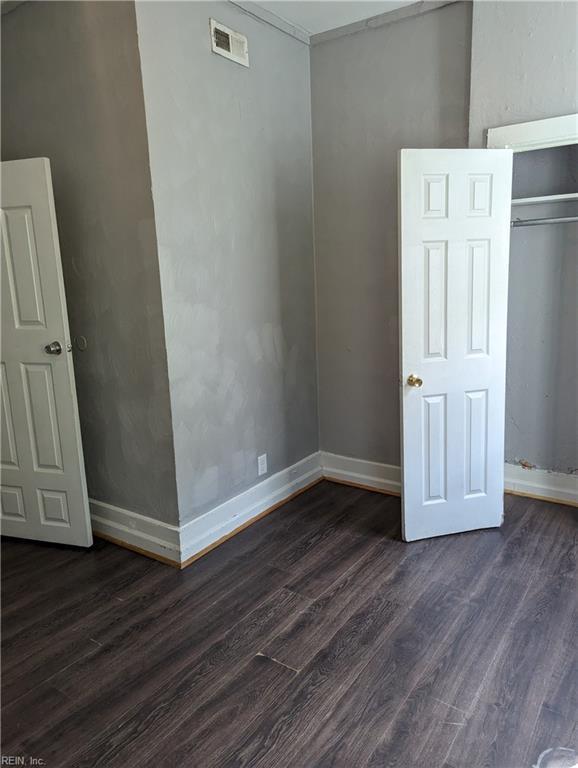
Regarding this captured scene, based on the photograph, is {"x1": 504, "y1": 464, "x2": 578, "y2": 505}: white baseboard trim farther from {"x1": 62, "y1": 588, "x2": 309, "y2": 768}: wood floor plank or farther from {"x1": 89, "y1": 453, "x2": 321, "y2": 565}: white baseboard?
{"x1": 62, "y1": 588, "x2": 309, "y2": 768}: wood floor plank

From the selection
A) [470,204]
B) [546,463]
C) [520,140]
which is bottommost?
[546,463]

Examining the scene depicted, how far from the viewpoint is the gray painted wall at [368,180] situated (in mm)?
3102

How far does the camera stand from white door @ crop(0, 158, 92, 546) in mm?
2721

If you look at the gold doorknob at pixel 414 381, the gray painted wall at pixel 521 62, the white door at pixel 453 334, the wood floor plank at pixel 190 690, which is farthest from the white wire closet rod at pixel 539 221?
the wood floor plank at pixel 190 690

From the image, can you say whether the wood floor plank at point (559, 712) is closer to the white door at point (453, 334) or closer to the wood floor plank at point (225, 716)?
the wood floor plank at point (225, 716)

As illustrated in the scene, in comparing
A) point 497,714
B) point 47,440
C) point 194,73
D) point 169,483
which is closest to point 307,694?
point 497,714

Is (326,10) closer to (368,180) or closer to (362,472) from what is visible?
(368,180)

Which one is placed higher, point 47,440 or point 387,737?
point 47,440

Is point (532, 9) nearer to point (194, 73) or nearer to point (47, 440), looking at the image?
point (194, 73)

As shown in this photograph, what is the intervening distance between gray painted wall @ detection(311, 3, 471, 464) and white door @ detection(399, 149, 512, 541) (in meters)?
0.61

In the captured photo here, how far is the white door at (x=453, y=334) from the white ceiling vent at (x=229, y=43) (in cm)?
106

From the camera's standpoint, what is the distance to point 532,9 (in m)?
2.77

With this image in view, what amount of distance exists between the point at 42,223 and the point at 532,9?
8.72 ft

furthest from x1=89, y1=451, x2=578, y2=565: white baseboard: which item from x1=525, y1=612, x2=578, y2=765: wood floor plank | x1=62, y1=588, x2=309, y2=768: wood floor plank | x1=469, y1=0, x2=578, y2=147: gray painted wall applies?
x1=469, y1=0, x2=578, y2=147: gray painted wall
